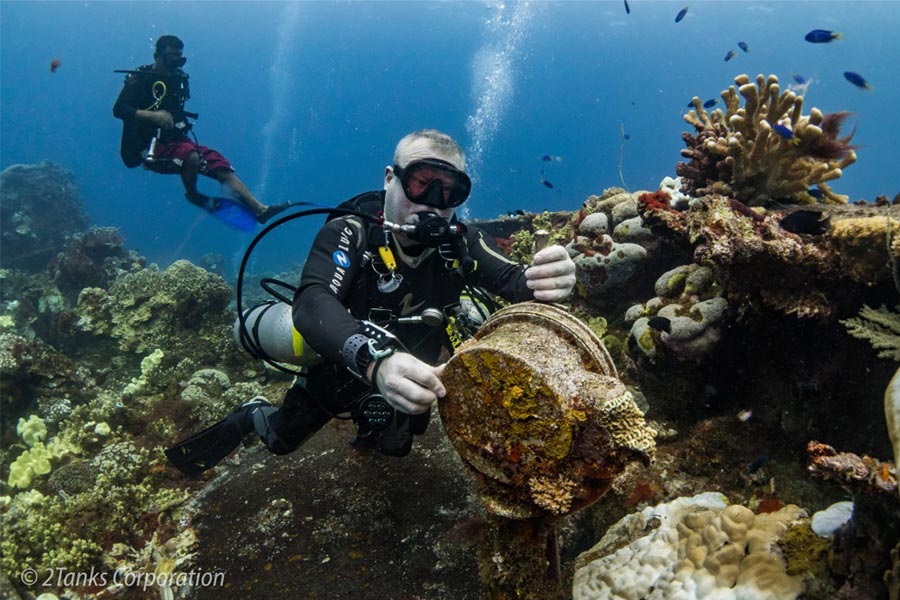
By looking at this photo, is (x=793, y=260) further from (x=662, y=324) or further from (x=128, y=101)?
(x=128, y=101)

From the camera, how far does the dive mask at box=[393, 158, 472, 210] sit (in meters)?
3.28

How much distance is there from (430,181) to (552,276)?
1.28 m

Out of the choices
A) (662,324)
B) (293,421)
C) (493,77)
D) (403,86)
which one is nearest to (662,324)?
A: (662,324)

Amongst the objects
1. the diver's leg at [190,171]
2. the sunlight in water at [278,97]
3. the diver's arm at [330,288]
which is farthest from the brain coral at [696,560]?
the sunlight in water at [278,97]

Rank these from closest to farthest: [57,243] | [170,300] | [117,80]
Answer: [170,300] → [57,243] → [117,80]

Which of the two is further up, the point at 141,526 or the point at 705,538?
the point at 705,538

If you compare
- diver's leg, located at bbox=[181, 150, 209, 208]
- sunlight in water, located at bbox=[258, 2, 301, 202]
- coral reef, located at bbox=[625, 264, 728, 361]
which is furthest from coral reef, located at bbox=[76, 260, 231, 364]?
sunlight in water, located at bbox=[258, 2, 301, 202]

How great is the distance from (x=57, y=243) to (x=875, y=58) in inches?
4983

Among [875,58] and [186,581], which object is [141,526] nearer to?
[186,581]

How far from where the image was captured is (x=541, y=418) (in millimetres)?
1899

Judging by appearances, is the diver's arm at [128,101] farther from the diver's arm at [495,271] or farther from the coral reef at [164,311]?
the diver's arm at [495,271]

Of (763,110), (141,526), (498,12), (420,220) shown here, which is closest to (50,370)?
(141,526)

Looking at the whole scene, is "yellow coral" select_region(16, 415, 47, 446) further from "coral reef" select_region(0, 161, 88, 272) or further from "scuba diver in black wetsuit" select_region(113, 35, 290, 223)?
"coral reef" select_region(0, 161, 88, 272)

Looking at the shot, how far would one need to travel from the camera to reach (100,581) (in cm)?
377
